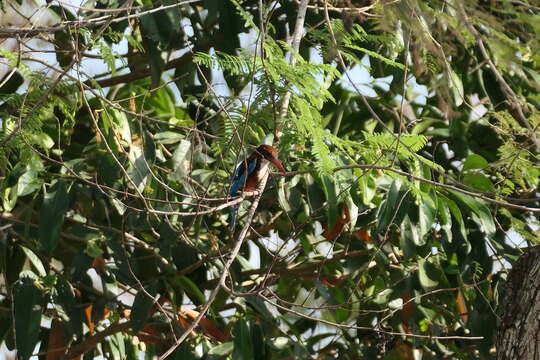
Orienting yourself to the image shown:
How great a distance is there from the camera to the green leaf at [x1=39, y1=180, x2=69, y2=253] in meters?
3.81

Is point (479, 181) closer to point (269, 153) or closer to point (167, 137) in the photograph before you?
point (269, 153)

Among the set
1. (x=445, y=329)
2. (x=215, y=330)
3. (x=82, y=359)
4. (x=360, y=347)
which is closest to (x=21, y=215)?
(x=82, y=359)

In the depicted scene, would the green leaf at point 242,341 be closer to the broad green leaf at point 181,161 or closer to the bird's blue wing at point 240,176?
the bird's blue wing at point 240,176

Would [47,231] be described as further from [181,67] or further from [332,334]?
[332,334]

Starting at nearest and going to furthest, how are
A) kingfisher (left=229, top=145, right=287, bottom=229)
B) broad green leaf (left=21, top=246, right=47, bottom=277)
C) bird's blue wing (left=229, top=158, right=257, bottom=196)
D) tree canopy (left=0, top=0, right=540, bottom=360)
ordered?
kingfisher (left=229, top=145, right=287, bottom=229) < tree canopy (left=0, top=0, right=540, bottom=360) < bird's blue wing (left=229, top=158, right=257, bottom=196) < broad green leaf (left=21, top=246, right=47, bottom=277)

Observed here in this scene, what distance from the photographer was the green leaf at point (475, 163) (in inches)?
163

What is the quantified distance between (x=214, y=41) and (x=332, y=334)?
1724mm

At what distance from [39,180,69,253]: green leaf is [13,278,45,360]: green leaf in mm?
291

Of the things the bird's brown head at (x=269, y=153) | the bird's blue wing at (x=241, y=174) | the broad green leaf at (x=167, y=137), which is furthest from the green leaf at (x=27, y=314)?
the bird's brown head at (x=269, y=153)

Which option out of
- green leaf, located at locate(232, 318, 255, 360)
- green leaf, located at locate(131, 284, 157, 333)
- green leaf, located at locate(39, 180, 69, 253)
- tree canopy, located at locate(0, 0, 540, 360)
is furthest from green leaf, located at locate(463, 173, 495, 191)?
green leaf, located at locate(39, 180, 69, 253)

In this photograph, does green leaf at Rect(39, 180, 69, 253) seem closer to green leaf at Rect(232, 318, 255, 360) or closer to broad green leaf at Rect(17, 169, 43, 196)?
broad green leaf at Rect(17, 169, 43, 196)

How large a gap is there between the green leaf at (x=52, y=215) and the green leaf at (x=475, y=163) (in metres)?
1.96

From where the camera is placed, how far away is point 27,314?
396cm

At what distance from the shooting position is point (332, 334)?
4.67m
